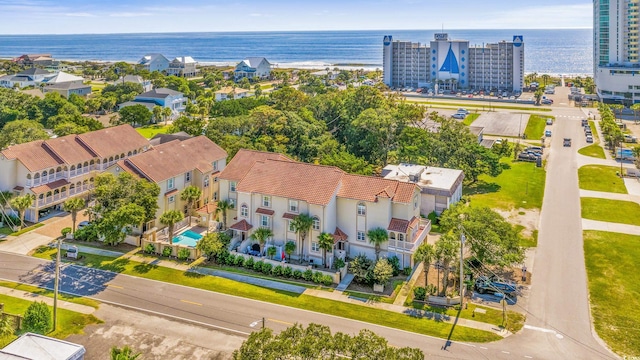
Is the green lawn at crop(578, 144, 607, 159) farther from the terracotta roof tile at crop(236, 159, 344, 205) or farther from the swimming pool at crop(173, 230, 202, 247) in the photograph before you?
the swimming pool at crop(173, 230, 202, 247)

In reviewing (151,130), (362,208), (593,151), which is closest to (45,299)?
(362,208)

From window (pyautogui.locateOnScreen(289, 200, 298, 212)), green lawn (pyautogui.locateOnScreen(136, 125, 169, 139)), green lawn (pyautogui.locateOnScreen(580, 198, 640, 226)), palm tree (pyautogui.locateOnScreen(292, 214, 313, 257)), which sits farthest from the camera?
green lawn (pyautogui.locateOnScreen(136, 125, 169, 139))

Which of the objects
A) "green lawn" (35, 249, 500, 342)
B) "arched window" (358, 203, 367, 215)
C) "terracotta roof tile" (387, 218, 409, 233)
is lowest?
"green lawn" (35, 249, 500, 342)

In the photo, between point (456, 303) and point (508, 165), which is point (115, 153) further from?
point (508, 165)

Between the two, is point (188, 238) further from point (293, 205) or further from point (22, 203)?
point (22, 203)

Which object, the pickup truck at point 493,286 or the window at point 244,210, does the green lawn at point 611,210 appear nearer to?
the pickup truck at point 493,286

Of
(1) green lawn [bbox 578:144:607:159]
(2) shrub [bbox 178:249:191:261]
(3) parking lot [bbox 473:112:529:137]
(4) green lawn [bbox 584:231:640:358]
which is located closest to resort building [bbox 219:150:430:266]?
(2) shrub [bbox 178:249:191:261]
